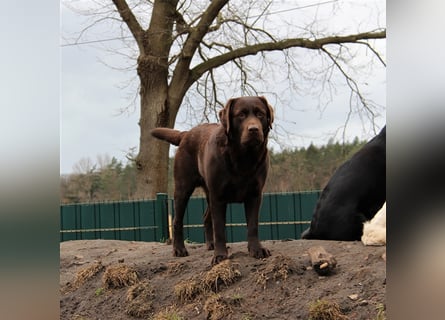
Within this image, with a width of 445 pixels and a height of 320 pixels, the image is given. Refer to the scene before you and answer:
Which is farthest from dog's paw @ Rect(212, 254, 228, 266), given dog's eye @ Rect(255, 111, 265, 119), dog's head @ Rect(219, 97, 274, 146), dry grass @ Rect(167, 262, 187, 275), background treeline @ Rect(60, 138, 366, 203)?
background treeline @ Rect(60, 138, 366, 203)

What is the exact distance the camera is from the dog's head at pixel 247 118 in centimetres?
398

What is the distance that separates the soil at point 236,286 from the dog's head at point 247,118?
0.91 meters

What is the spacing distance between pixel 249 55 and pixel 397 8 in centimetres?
960

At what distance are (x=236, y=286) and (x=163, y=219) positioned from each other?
17.1ft

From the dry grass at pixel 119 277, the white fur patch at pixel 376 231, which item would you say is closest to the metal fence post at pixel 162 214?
the dry grass at pixel 119 277

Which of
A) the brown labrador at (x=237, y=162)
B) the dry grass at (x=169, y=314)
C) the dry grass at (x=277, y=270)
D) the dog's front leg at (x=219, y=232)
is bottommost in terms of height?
the dry grass at (x=169, y=314)

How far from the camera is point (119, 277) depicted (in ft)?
14.9

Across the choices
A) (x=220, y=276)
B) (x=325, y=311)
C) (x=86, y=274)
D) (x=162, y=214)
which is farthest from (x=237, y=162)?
(x=162, y=214)

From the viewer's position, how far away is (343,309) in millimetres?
3350

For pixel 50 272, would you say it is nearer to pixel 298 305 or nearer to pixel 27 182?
pixel 27 182

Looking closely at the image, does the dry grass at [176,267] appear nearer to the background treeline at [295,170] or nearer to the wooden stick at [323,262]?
the wooden stick at [323,262]

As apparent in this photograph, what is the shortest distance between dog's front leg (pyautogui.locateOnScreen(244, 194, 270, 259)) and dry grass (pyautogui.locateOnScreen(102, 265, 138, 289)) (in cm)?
100

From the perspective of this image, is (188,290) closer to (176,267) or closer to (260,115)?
(176,267)

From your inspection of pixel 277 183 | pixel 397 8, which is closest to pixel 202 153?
pixel 397 8
